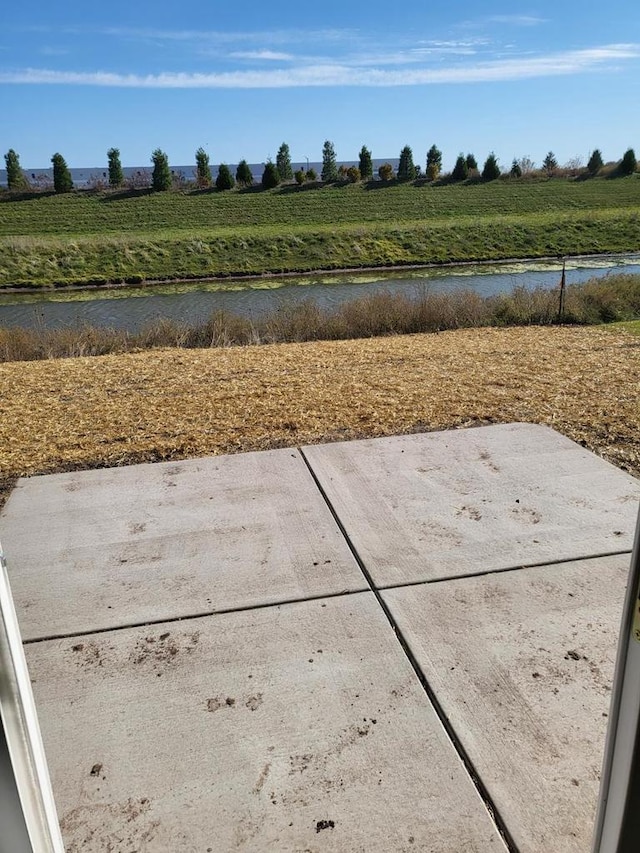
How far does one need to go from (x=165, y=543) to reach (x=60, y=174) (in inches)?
1853

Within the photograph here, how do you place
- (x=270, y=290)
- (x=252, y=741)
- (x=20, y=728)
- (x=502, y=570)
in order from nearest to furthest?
(x=20, y=728), (x=252, y=741), (x=502, y=570), (x=270, y=290)

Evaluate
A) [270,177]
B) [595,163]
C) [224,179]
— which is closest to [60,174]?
[224,179]

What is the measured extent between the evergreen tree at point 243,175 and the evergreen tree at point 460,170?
15619 mm

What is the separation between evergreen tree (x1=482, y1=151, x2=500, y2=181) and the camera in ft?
170

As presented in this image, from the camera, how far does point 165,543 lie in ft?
12.1

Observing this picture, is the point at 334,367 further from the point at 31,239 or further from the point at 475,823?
the point at 31,239

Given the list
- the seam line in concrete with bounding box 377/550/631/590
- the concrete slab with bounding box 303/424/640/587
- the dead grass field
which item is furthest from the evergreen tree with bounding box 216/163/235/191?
the seam line in concrete with bounding box 377/550/631/590

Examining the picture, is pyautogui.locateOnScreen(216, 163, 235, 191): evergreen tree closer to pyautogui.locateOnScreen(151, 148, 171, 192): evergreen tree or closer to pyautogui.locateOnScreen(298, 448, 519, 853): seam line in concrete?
pyautogui.locateOnScreen(151, 148, 171, 192): evergreen tree

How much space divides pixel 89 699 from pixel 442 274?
28.2 meters

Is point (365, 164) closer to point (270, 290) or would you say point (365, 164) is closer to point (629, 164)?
point (629, 164)

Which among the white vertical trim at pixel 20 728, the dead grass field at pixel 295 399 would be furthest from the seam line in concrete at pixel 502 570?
the white vertical trim at pixel 20 728

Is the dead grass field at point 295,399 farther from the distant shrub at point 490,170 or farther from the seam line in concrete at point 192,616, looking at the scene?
the distant shrub at point 490,170

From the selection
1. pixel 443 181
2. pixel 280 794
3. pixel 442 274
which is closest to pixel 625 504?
pixel 280 794

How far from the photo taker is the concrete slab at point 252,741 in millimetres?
2047
